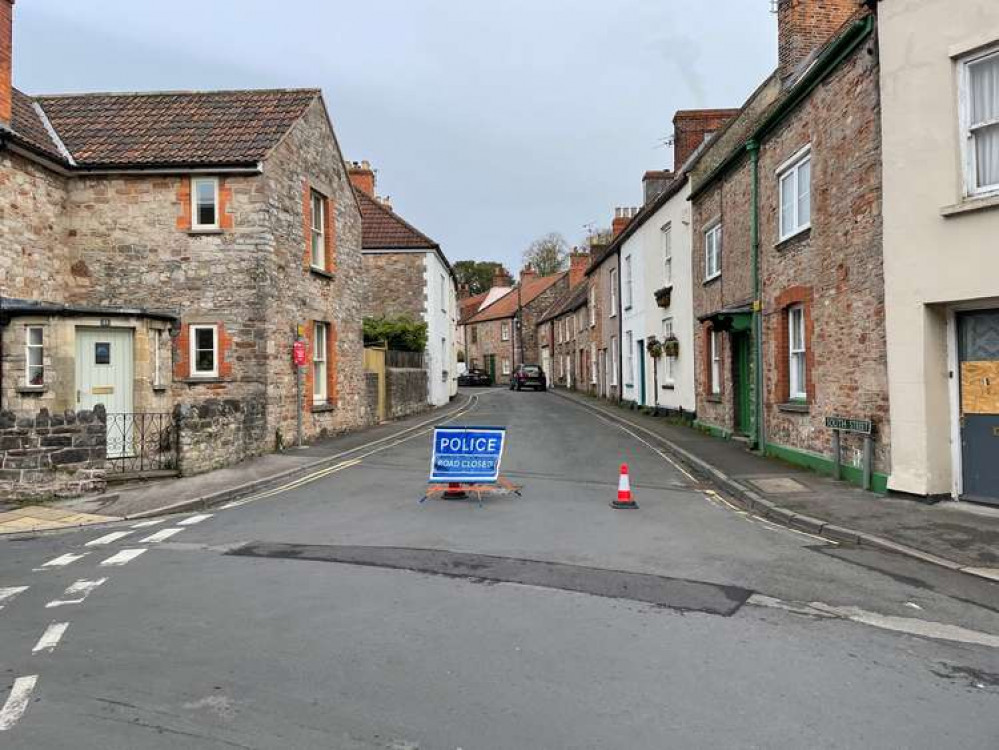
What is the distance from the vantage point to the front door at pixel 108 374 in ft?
41.7

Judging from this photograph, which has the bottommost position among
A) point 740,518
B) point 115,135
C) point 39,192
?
point 740,518

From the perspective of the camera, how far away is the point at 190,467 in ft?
40.5

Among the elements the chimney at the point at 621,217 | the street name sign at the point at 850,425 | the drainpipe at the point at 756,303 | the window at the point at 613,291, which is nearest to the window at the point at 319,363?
the drainpipe at the point at 756,303

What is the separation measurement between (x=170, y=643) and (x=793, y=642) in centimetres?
413

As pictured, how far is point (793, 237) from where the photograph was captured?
1282cm

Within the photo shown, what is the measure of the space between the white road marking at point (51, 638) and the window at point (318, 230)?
44.9ft

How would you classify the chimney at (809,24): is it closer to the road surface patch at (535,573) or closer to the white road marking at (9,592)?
the road surface patch at (535,573)

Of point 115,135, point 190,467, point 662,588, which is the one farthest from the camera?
point 115,135

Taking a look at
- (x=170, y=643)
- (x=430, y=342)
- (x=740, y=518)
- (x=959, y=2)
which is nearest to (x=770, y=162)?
(x=959, y=2)

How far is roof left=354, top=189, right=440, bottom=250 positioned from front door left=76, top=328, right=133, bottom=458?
18.5 m

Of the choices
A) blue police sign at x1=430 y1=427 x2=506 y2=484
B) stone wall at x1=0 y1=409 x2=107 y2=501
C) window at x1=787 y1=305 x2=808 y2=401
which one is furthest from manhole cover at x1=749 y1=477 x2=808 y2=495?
stone wall at x1=0 y1=409 x2=107 y2=501

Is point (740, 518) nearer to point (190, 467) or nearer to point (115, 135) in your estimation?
point (190, 467)

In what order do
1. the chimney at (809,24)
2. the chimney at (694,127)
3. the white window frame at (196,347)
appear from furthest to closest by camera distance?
the chimney at (694,127) → the chimney at (809,24) → the white window frame at (196,347)

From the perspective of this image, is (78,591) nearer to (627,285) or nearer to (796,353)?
(796,353)
